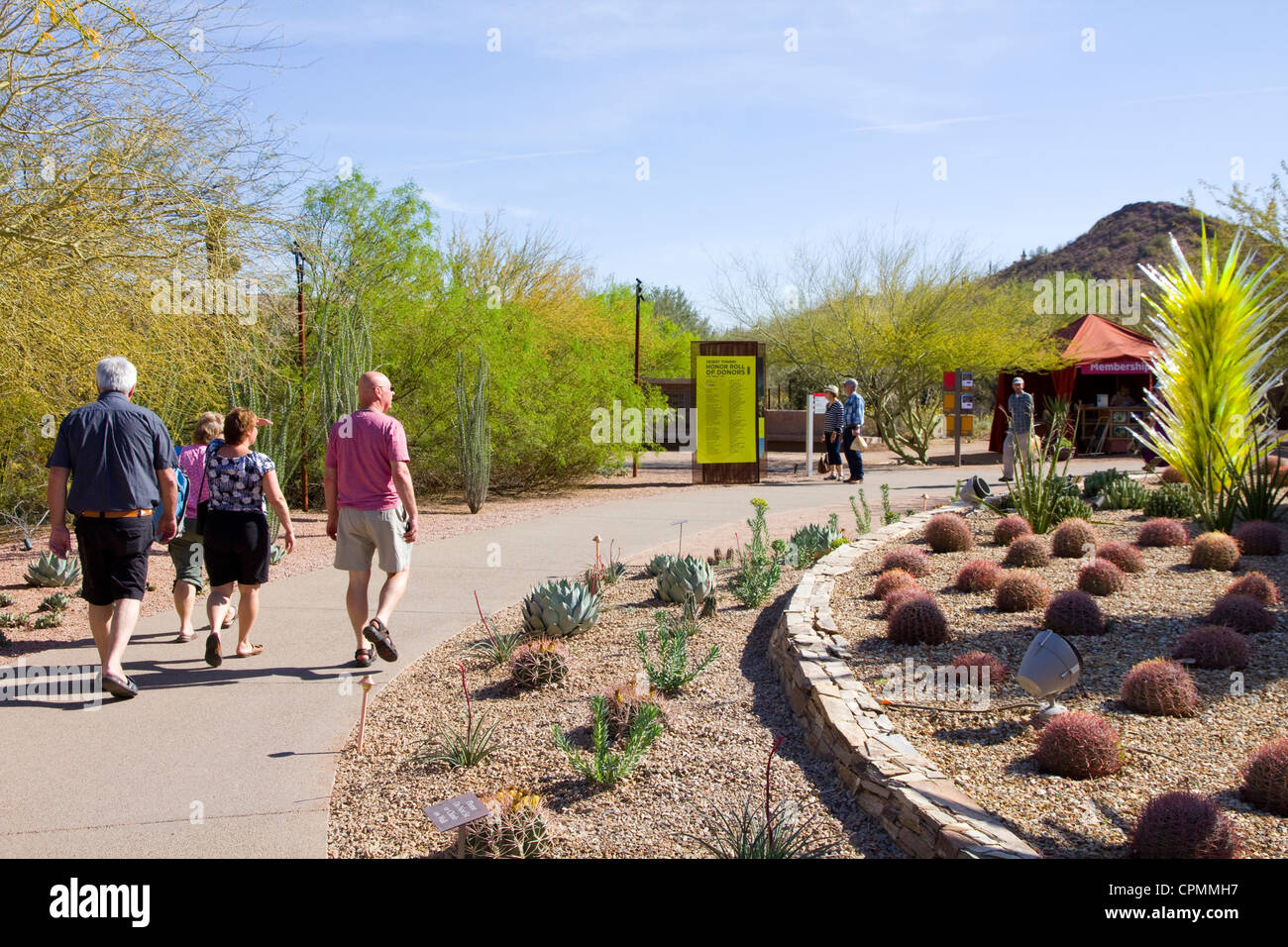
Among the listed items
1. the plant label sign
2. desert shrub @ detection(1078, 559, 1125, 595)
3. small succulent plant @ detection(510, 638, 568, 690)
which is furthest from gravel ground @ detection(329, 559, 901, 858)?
desert shrub @ detection(1078, 559, 1125, 595)

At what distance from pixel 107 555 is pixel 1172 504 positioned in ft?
29.6

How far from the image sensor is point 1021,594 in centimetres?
627

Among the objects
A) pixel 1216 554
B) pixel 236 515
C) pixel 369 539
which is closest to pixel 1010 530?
pixel 1216 554

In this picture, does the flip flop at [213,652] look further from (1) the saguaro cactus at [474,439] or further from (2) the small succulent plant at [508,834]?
(1) the saguaro cactus at [474,439]

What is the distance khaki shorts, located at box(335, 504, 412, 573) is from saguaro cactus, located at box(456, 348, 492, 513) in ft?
25.5

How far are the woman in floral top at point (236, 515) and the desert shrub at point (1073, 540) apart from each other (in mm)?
5860

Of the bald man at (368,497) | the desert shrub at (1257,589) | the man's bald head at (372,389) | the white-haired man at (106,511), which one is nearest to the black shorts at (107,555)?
the white-haired man at (106,511)

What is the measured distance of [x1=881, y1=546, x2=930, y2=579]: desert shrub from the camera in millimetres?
7535

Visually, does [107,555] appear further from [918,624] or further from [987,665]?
[987,665]

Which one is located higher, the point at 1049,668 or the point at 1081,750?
the point at 1049,668

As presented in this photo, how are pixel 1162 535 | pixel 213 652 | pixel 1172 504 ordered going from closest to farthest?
pixel 213 652 → pixel 1162 535 → pixel 1172 504

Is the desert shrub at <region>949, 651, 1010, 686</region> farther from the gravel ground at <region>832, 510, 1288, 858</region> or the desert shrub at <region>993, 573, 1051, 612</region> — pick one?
the desert shrub at <region>993, 573, 1051, 612</region>

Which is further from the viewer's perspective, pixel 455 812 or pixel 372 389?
pixel 372 389

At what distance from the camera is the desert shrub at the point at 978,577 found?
22.5 feet
